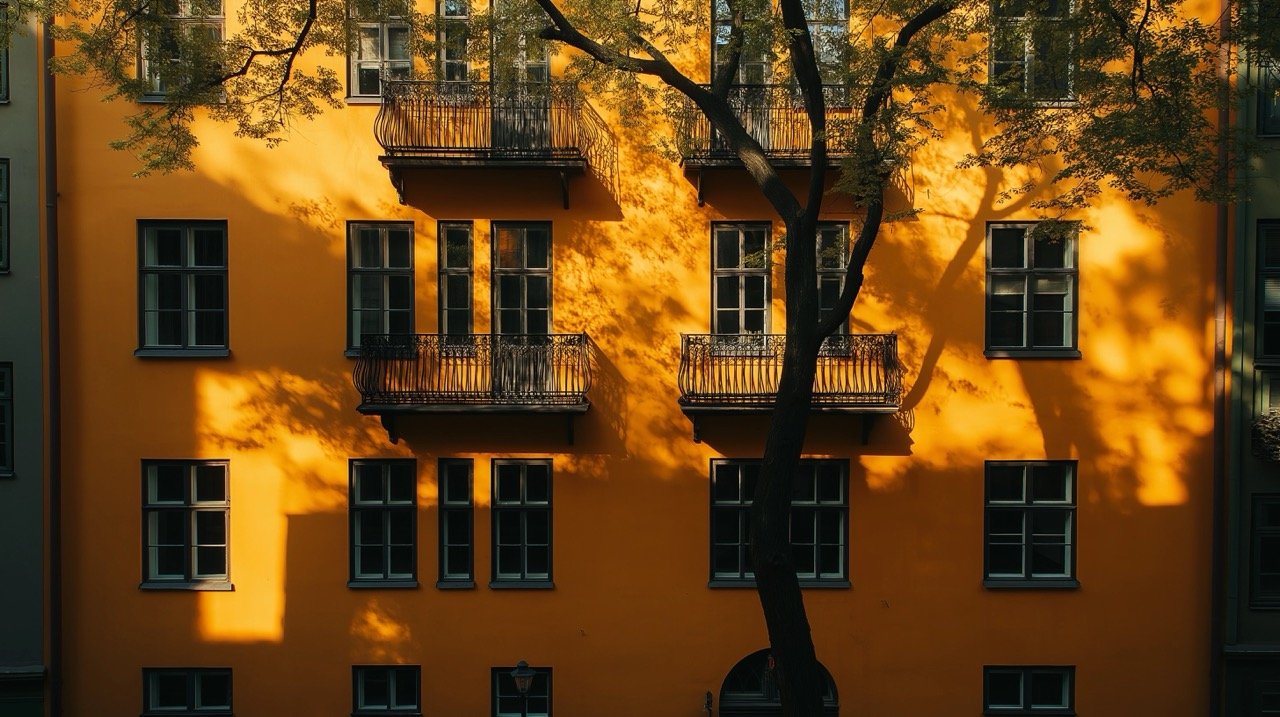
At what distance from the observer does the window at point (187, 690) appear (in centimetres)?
1274

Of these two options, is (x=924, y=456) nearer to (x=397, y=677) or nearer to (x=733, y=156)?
(x=733, y=156)

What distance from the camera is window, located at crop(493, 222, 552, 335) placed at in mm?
12859

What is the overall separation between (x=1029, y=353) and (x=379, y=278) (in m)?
9.44

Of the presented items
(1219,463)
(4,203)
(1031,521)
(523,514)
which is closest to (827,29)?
(1031,521)

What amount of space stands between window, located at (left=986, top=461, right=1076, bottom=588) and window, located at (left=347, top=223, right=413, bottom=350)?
29.0 ft

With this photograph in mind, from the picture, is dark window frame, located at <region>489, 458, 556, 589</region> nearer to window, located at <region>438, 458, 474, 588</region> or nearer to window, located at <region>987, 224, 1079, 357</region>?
window, located at <region>438, 458, 474, 588</region>

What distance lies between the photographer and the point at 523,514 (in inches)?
506

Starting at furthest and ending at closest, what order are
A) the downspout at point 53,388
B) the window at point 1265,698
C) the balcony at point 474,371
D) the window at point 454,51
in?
the window at point 1265,698 → the downspout at point 53,388 → the window at point 454,51 → the balcony at point 474,371

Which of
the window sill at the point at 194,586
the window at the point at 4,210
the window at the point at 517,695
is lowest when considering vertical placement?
the window at the point at 517,695

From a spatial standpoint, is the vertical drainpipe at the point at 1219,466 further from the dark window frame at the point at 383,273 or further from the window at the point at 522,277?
the dark window frame at the point at 383,273

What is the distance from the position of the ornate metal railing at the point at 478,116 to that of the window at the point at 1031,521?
7.67m

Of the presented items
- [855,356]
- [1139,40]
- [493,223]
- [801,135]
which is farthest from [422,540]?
[1139,40]

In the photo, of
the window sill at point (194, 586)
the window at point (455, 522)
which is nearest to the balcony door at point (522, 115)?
the window at point (455, 522)

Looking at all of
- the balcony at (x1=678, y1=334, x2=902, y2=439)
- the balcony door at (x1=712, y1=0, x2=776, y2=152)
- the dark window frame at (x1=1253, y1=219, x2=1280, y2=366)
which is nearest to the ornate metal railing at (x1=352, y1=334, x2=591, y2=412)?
the balcony at (x1=678, y1=334, x2=902, y2=439)
